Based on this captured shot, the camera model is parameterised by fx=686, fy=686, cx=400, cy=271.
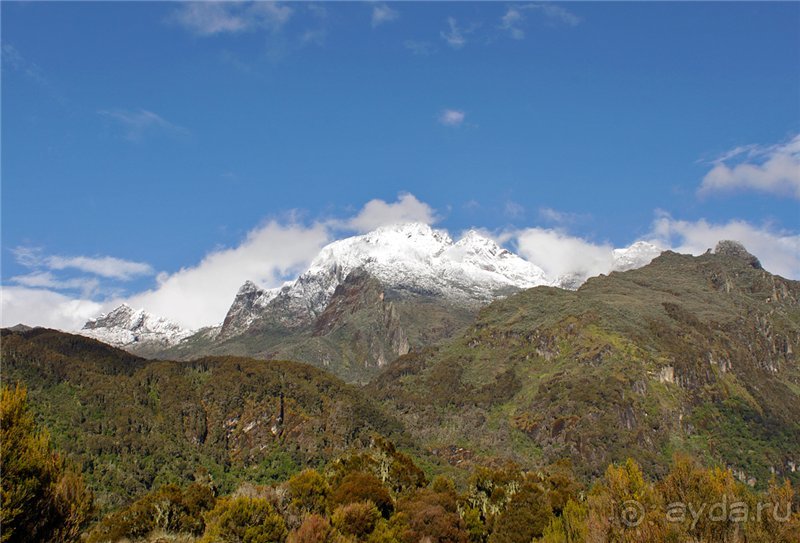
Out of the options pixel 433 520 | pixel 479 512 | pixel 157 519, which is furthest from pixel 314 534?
pixel 479 512

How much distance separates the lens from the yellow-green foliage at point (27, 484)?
35.5 m

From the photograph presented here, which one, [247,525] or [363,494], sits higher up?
[363,494]

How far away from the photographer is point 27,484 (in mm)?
36062

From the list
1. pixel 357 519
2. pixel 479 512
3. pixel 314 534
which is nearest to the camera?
pixel 314 534

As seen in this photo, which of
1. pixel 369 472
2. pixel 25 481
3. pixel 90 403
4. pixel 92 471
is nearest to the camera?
pixel 25 481

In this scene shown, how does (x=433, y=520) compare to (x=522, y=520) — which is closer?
(x=433, y=520)

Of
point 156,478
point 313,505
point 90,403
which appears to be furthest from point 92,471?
point 313,505

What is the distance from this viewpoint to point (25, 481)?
119 ft

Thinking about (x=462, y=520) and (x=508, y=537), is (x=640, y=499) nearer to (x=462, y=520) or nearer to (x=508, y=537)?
(x=508, y=537)

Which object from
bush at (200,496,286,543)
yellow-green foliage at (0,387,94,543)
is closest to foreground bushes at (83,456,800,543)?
bush at (200,496,286,543)

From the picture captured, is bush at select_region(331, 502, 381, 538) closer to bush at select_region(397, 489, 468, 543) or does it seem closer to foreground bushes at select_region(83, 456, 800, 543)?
foreground bushes at select_region(83, 456, 800, 543)

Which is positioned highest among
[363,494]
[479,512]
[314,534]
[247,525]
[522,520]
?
[363,494]

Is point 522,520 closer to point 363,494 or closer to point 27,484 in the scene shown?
point 363,494

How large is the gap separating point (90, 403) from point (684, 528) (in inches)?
7315
